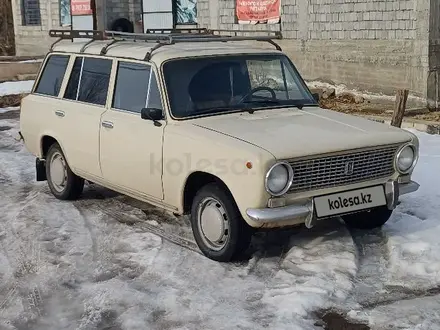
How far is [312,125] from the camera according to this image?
19.1ft

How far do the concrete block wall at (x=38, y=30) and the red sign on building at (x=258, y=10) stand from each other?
10.6 m

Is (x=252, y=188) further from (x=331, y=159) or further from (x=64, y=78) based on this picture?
(x=64, y=78)

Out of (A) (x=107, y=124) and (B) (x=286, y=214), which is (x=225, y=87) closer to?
(A) (x=107, y=124)

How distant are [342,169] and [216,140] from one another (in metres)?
1.01

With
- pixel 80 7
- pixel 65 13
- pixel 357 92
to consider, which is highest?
pixel 80 7

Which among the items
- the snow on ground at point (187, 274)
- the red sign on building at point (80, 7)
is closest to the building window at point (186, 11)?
the red sign on building at point (80, 7)

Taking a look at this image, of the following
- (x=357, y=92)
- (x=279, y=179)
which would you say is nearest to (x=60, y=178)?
(x=279, y=179)

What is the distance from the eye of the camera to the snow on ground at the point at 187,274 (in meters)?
4.66

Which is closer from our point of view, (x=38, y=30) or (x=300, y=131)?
(x=300, y=131)

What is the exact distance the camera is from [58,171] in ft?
25.7

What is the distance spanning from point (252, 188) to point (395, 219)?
2092 millimetres

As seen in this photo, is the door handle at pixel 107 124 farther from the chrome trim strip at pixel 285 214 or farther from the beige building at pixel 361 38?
the beige building at pixel 361 38

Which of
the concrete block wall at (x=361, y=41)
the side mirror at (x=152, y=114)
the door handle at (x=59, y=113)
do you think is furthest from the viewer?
the concrete block wall at (x=361, y=41)

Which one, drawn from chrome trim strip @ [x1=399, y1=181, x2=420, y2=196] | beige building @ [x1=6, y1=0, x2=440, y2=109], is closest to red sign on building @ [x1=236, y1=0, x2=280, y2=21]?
beige building @ [x1=6, y1=0, x2=440, y2=109]
